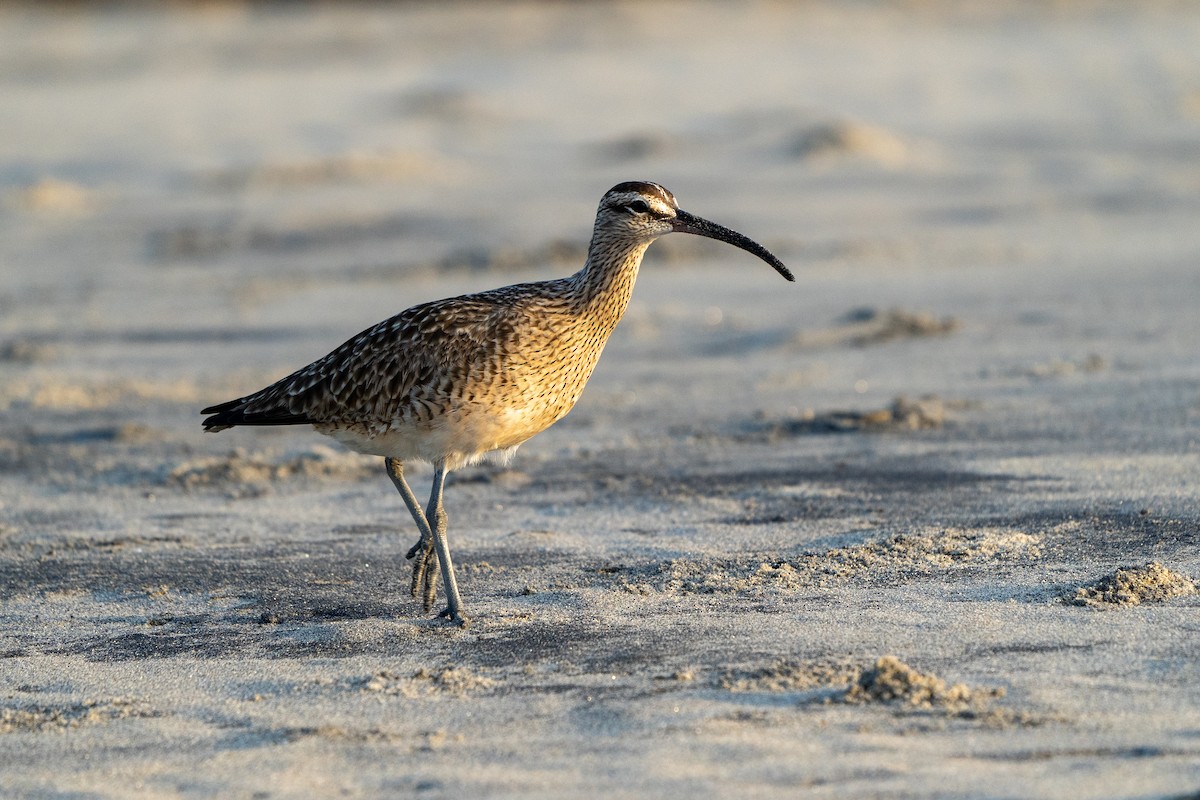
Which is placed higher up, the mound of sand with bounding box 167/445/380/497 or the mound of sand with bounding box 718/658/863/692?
the mound of sand with bounding box 167/445/380/497

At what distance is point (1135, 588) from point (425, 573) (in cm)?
258

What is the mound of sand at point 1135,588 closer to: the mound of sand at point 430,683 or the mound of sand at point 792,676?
the mound of sand at point 792,676

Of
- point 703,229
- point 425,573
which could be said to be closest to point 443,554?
point 425,573

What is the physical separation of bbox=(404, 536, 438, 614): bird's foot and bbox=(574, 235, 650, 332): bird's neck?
114 centimetres

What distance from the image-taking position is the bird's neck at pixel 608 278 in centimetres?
688

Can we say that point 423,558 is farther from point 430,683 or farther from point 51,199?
point 51,199

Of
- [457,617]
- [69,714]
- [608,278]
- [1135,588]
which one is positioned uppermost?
[608,278]

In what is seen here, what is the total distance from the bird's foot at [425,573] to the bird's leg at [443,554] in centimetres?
6

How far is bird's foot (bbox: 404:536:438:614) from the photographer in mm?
Answer: 6453

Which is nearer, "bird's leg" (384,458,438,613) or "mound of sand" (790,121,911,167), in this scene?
"bird's leg" (384,458,438,613)

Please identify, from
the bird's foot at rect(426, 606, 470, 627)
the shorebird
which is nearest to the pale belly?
the shorebird

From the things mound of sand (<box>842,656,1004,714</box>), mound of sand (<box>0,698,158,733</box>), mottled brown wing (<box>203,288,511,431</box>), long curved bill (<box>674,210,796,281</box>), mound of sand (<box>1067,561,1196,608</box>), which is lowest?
mound of sand (<box>0,698,158,733</box>)

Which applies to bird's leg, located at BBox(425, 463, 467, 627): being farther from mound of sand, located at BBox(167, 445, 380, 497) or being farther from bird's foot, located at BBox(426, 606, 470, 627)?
mound of sand, located at BBox(167, 445, 380, 497)

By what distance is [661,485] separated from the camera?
321 inches
